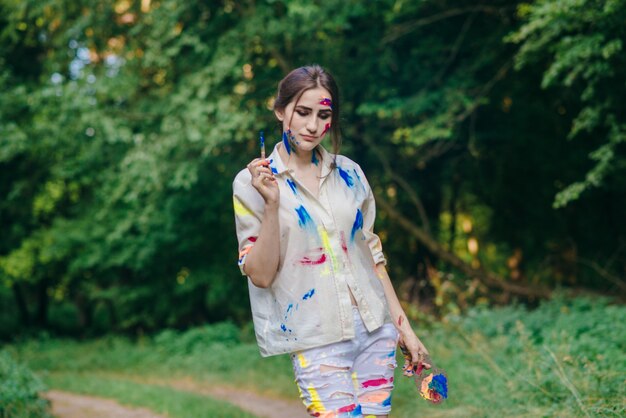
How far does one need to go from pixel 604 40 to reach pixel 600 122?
1149mm

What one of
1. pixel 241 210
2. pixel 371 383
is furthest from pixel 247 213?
pixel 371 383

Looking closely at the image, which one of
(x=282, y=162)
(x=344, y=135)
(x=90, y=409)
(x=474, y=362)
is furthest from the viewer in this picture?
(x=344, y=135)

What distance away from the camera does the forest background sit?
9.88m

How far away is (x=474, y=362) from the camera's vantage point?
6922 mm

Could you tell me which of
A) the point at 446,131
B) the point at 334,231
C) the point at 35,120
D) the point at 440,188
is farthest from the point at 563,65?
the point at 35,120

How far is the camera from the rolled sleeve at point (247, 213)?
→ 2.80 meters

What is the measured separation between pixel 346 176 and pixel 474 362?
4.36m

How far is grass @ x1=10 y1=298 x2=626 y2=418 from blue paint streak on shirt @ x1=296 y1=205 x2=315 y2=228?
2270mm

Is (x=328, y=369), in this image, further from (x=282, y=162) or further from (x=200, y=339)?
(x=200, y=339)

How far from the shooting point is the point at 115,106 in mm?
11953

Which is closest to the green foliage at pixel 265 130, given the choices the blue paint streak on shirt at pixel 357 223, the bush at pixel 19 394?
the bush at pixel 19 394

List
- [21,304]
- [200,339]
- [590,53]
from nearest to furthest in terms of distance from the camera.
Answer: [590,53]
[200,339]
[21,304]

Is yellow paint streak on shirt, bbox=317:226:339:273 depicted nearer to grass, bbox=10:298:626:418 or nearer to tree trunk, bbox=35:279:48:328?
grass, bbox=10:298:626:418

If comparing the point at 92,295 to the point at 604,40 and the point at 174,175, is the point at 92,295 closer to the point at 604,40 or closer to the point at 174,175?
the point at 174,175
